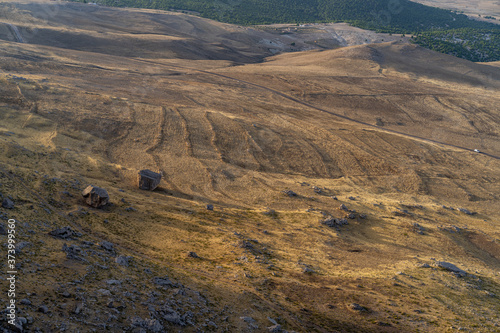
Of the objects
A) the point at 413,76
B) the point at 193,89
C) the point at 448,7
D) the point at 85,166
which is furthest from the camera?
the point at 448,7

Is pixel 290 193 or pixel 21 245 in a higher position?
pixel 21 245

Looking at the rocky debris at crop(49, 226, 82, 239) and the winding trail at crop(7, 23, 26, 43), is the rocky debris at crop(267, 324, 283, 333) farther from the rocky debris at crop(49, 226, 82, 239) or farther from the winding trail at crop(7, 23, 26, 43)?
the winding trail at crop(7, 23, 26, 43)

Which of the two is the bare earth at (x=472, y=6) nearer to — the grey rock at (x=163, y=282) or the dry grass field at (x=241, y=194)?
the dry grass field at (x=241, y=194)

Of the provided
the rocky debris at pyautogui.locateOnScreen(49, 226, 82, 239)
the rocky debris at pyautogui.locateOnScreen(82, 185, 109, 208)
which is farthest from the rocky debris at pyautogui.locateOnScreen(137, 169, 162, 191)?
the rocky debris at pyautogui.locateOnScreen(49, 226, 82, 239)

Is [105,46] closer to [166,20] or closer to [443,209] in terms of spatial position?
[166,20]

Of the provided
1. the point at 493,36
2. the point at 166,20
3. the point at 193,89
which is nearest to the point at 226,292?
the point at 193,89

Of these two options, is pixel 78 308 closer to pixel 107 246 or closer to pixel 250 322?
pixel 107 246

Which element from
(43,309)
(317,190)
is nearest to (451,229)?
(317,190)
